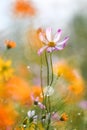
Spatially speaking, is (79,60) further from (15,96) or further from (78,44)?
(15,96)

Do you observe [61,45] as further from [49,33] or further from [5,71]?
[5,71]

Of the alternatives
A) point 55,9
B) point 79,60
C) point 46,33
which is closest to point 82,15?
point 55,9

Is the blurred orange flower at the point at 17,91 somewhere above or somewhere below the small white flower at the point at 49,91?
below

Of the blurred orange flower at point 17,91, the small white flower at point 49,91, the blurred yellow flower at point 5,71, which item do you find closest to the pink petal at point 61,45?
the small white flower at point 49,91

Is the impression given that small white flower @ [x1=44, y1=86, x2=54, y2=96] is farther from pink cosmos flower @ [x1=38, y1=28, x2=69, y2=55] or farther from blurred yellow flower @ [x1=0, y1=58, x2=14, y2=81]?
blurred yellow flower @ [x1=0, y1=58, x2=14, y2=81]

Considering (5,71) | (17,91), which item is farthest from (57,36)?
(5,71)

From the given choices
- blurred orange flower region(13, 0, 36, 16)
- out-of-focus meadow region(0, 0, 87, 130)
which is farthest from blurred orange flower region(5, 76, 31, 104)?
blurred orange flower region(13, 0, 36, 16)

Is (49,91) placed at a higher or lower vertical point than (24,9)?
lower

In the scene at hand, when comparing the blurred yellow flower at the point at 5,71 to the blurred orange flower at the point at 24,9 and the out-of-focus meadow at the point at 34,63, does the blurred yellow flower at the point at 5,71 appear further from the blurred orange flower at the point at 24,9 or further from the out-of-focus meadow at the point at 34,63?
the blurred orange flower at the point at 24,9
